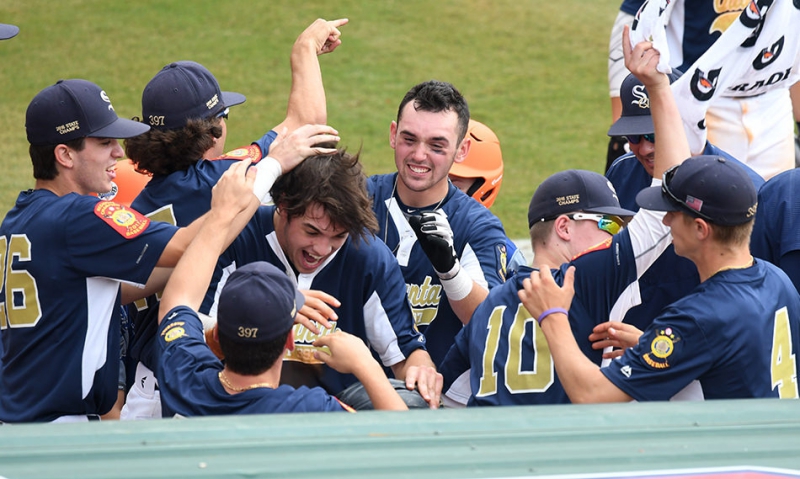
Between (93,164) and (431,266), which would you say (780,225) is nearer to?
(431,266)

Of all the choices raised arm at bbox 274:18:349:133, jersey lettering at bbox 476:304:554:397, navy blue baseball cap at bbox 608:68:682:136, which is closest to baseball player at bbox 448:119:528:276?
navy blue baseball cap at bbox 608:68:682:136

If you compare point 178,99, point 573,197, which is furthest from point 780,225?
point 178,99

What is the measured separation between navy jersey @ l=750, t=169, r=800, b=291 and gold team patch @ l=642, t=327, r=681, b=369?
0.98 metres

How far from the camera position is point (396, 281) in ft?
11.7

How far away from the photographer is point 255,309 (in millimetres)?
2611

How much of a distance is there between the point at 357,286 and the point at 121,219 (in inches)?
33.8

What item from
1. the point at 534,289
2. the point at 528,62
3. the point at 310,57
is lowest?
the point at 528,62

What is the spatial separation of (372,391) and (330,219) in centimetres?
73

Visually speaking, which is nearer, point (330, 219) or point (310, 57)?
point (330, 219)

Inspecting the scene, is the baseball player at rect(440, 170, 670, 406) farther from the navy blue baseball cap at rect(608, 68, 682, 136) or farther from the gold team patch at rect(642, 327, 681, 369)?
the navy blue baseball cap at rect(608, 68, 682, 136)

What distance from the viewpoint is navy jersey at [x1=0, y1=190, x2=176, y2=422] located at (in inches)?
123

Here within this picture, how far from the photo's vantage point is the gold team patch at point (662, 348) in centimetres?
279

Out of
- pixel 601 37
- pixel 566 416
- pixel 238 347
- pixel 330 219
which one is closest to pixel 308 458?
pixel 566 416

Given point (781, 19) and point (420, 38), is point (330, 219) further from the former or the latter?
point (420, 38)
